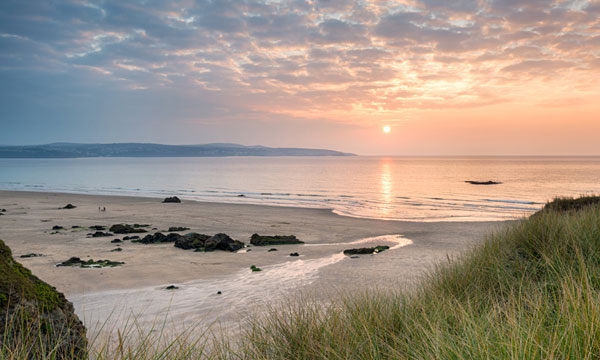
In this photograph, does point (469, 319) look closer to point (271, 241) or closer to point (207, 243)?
point (207, 243)

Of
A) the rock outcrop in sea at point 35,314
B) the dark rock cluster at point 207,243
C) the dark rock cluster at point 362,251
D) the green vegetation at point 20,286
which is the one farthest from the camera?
the dark rock cluster at point 207,243

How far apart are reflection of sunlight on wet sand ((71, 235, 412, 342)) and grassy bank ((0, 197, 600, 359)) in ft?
7.19

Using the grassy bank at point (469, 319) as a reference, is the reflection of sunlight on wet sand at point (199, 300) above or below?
below

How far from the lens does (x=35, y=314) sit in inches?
184

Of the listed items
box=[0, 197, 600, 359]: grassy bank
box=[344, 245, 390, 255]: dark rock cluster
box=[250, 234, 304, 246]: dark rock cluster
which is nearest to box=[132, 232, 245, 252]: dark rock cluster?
box=[250, 234, 304, 246]: dark rock cluster

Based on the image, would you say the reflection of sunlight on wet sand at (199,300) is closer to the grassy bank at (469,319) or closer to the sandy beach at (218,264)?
the sandy beach at (218,264)

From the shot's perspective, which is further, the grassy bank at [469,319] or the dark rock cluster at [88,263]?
the dark rock cluster at [88,263]

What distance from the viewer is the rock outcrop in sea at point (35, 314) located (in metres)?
4.36

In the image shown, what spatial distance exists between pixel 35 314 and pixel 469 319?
4093 mm

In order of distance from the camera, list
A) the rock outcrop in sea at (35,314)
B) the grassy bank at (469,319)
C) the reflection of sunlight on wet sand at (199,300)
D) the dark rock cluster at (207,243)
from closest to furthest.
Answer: the grassy bank at (469,319)
the rock outcrop in sea at (35,314)
the reflection of sunlight on wet sand at (199,300)
the dark rock cluster at (207,243)

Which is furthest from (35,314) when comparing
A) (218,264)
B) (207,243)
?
(207,243)

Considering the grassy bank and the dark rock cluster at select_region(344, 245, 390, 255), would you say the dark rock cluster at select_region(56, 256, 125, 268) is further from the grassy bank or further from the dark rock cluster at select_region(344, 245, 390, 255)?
the grassy bank

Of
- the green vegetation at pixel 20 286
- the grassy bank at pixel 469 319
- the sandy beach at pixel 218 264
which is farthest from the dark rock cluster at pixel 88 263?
the green vegetation at pixel 20 286

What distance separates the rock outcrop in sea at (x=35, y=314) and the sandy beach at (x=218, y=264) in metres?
0.60
